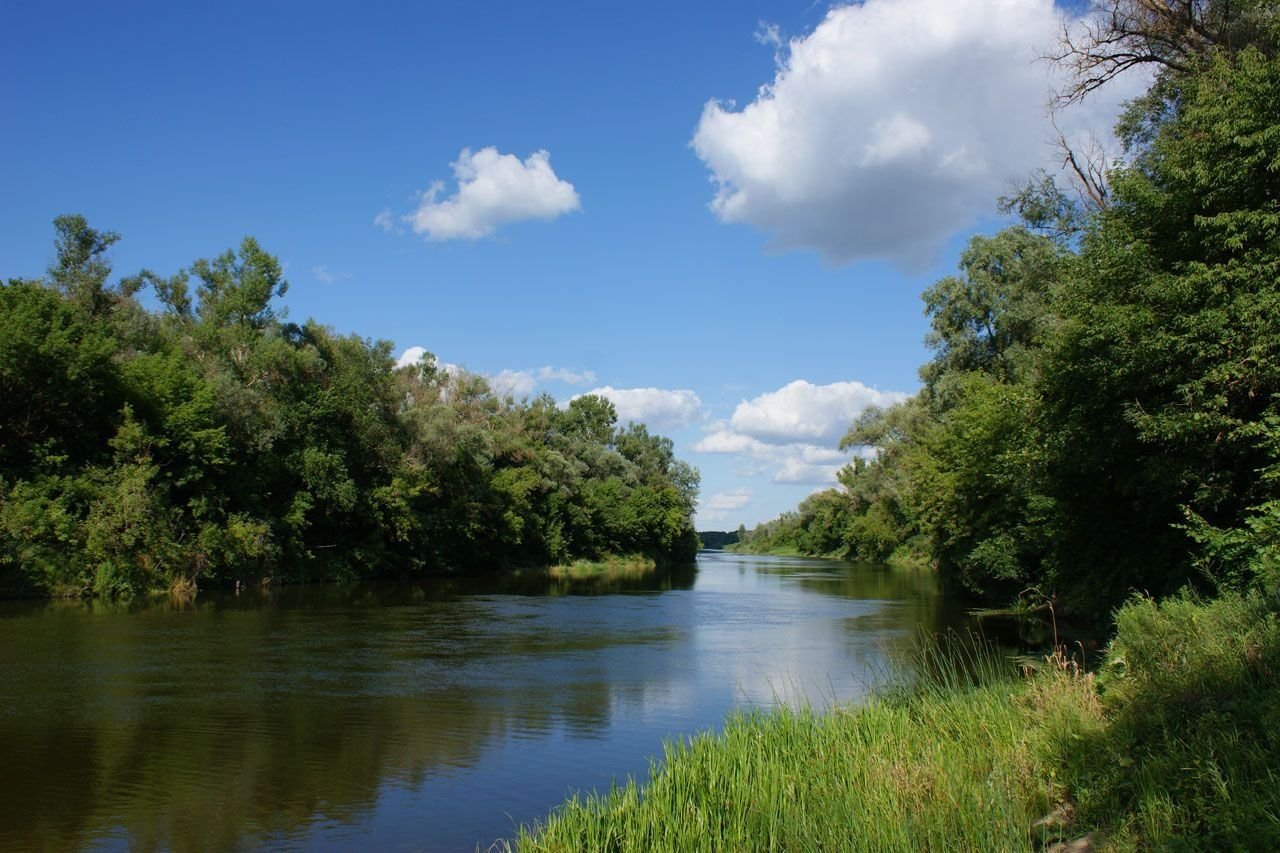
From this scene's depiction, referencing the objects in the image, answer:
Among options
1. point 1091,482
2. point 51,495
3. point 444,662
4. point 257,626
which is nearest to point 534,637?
point 444,662

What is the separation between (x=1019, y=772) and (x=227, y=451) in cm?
3870

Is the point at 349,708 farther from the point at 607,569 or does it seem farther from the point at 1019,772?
the point at 607,569

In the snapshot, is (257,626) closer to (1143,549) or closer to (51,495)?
(51,495)

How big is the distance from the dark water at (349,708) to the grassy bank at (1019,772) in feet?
8.80

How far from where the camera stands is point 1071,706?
893cm

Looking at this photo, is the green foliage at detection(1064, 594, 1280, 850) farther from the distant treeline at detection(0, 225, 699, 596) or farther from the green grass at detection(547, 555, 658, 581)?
the green grass at detection(547, 555, 658, 581)

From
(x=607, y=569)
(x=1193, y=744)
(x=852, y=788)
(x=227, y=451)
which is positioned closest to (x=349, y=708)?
(x=852, y=788)

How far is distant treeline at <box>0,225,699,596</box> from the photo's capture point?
3319cm

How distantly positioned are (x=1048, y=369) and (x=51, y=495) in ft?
113

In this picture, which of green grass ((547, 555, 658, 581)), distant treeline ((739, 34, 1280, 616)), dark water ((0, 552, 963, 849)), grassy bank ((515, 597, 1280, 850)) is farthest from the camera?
green grass ((547, 555, 658, 581))

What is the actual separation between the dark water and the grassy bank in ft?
8.80

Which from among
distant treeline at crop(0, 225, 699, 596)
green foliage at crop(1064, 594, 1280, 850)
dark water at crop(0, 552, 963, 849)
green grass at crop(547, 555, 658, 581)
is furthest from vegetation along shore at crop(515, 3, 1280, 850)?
green grass at crop(547, 555, 658, 581)

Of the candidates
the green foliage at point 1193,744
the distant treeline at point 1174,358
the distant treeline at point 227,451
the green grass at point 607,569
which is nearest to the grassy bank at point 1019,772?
the green foliage at point 1193,744

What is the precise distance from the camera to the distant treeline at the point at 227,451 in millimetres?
33188
